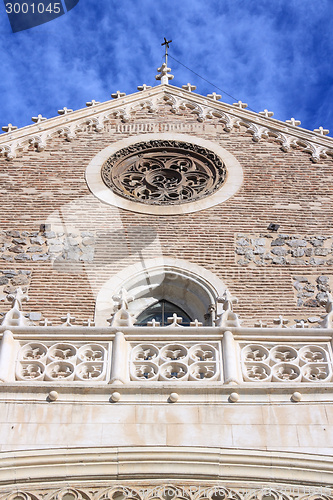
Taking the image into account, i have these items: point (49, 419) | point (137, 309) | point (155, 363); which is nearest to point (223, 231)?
point (137, 309)

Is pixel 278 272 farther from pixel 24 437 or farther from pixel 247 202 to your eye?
pixel 24 437

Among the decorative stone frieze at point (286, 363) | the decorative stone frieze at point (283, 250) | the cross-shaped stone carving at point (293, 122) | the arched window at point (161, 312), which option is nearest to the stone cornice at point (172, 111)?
the cross-shaped stone carving at point (293, 122)

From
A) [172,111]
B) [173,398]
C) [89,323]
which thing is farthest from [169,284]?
[172,111]

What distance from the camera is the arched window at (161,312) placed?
45.9 ft

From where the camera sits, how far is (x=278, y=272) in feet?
45.6

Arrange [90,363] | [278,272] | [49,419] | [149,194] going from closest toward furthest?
[49,419], [90,363], [278,272], [149,194]

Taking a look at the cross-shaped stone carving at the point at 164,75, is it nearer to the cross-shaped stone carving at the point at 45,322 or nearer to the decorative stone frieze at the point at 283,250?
the decorative stone frieze at the point at 283,250

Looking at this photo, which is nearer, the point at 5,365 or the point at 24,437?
the point at 24,437

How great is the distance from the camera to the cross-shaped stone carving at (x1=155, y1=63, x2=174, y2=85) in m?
19.8

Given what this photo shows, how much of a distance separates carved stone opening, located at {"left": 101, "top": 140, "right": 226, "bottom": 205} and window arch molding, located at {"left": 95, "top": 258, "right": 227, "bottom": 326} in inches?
81.6

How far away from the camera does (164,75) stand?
20.0m

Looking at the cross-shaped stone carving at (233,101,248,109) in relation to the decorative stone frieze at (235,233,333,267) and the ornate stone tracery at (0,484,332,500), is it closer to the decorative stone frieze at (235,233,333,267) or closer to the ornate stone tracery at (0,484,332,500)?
the decorative stone frieze at (235,233,333,267)

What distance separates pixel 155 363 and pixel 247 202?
21.3 feet

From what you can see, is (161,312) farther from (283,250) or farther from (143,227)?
(283,250)
